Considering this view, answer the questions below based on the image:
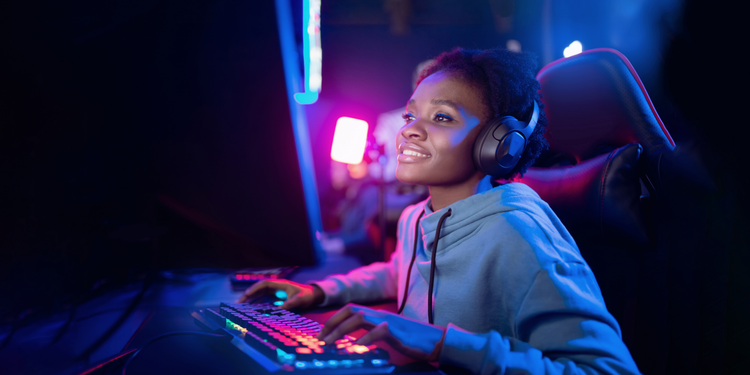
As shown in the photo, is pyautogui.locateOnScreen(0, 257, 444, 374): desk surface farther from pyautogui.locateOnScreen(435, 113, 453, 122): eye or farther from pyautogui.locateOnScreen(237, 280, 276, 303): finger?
pyautogui.locateOnScreen(435, 113, 453, 122): eye

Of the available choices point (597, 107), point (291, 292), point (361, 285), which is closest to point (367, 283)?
point (361, 285)

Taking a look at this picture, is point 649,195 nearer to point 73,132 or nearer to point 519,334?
point 519,334

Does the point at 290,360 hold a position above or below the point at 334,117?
below

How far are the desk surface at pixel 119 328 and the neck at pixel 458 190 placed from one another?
29 centimetres

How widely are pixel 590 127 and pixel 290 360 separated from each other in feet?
2.19

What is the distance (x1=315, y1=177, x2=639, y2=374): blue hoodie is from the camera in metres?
0.45

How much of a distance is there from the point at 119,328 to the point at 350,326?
432 mm

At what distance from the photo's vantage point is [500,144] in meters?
0.66

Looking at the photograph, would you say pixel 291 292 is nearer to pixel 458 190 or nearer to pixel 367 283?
pixel 367 283

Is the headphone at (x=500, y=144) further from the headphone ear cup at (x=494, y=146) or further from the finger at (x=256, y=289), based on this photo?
the finger at (x=256, y=289)

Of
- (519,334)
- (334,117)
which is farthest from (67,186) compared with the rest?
(334,117)

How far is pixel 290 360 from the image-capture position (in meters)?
0.42

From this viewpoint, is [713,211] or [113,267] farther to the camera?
[113,267]

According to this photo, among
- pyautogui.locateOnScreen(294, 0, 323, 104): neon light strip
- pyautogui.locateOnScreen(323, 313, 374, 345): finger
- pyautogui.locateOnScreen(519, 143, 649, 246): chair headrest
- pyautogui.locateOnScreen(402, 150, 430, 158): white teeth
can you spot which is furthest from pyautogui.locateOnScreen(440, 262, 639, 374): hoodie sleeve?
pyautogui.locateOnScreen(294, 0, 323, 104): neon light strip
